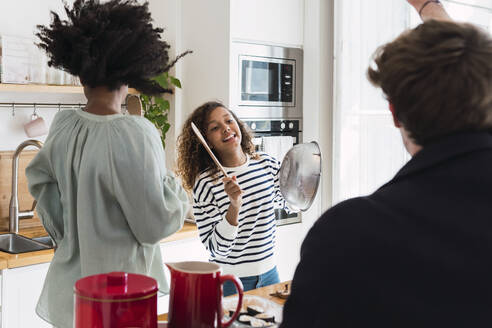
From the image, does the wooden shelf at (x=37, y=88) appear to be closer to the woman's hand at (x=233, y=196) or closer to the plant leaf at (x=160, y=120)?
the plant leaf at (x=160, y=120)

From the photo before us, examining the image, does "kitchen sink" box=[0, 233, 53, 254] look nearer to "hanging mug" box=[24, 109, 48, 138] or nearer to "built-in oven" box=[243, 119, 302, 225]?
"hanging mug" box=[24, 109, 48, 138]

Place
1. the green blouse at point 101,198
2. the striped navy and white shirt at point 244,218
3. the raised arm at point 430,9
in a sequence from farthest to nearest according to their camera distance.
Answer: the striped navy and white shirt at point 244,218 < the raised arm at point 430,9 < the green blouse at point 101,198

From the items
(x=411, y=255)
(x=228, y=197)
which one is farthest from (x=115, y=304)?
(x=228, y=197)

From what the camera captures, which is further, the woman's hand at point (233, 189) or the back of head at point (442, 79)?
the woman's hand at point (233, 189)

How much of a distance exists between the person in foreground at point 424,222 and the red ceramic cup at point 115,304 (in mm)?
250

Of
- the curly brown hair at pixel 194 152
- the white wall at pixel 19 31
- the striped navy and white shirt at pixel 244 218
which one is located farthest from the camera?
the white wall at pixel 19 31

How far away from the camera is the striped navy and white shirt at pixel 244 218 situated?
6.71 ft

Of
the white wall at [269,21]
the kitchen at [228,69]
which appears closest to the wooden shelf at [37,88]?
the kitchen at [228,69]

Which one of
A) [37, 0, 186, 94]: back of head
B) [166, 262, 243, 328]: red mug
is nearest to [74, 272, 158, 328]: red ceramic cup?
[166, 262, 243, 328]: red mug

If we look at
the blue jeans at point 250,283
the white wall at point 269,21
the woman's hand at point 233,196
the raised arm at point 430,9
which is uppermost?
the white wall at point 269,21

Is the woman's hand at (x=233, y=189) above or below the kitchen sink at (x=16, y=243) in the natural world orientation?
above

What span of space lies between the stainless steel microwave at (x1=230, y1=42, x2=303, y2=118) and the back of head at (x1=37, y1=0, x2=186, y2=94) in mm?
1606

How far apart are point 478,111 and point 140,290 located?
0.59 metres

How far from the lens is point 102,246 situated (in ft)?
4.05
